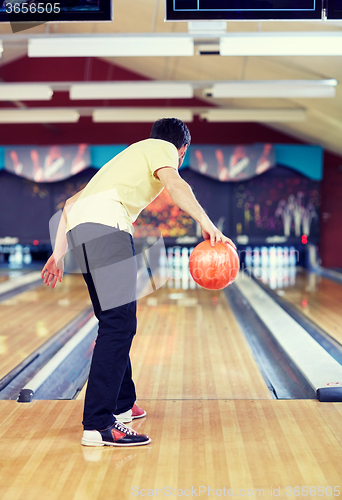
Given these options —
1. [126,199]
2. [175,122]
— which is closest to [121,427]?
[126,199]

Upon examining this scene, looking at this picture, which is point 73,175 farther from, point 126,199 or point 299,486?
point 299,486

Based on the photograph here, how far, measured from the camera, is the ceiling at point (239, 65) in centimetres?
428

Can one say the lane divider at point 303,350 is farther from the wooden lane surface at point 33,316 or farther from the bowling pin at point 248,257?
the bowling pin at point 248,257

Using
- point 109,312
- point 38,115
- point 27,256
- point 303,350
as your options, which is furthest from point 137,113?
point 109,312

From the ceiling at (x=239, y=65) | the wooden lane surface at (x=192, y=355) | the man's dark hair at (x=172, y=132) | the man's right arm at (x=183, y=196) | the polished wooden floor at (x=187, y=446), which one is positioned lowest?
the wooden lane surface at (x=192, y=355)

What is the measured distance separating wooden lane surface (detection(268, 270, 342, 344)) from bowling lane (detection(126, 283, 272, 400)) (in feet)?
2.17

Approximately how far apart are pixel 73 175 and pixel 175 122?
242 inches

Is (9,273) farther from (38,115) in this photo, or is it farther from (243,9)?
(243,9)

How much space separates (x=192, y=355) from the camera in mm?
3176

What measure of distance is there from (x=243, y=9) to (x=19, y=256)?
623 centimetres

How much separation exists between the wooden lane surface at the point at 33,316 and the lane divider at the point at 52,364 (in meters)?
0.19

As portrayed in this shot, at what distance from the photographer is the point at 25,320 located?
4.23m

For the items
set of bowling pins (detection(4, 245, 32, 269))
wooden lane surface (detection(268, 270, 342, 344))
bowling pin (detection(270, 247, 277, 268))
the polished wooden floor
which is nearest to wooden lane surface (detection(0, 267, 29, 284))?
set of bowling pins (detection(4, 245, 32, 269))

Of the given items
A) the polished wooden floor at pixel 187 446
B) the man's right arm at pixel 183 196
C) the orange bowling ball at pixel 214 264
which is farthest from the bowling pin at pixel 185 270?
the man's right arm at pixel 183 196
